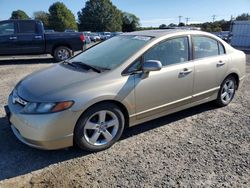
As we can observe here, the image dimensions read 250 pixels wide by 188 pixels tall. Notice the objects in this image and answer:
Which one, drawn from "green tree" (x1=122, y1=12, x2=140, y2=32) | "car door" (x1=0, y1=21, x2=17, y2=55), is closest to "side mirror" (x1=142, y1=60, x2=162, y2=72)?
"car door" (x1=0, y1=21, x2=17, y2=55)

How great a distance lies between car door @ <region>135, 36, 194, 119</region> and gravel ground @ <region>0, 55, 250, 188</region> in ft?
1.41

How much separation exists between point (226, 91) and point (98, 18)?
82.8m

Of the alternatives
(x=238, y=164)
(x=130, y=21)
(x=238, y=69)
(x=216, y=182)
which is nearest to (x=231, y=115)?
(x=238, y=69)

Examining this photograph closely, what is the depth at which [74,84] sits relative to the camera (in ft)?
11.4

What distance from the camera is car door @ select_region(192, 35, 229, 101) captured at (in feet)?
15.0

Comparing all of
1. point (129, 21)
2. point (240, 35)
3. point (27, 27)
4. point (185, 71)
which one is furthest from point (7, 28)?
point (129, 21)

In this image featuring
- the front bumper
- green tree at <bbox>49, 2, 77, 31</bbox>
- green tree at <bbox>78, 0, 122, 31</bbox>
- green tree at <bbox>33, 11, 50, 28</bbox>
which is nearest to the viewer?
the front bumper

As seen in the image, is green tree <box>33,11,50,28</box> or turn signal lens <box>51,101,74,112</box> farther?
green tree <box>33,11,50,28</box>

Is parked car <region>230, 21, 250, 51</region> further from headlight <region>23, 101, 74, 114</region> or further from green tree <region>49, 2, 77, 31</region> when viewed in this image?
green tree <region>49, 2, 77, 31</region>

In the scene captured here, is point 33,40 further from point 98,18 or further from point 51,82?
point 98,18

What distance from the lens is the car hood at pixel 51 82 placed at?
11.1 feet

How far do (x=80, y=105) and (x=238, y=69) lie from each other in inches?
137

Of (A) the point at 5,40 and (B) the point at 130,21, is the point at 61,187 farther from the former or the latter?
(B) the point at 130,21

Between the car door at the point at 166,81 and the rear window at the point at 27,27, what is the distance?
27.2ft
